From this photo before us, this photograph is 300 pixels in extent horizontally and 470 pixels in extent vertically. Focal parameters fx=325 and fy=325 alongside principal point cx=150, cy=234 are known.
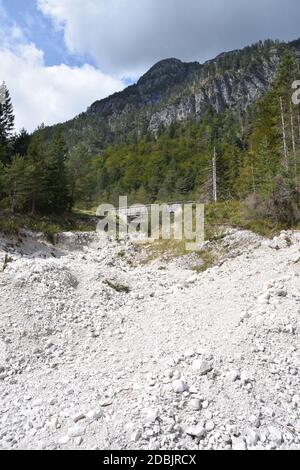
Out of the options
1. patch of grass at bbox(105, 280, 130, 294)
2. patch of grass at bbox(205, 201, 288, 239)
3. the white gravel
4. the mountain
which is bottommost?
the white gravel

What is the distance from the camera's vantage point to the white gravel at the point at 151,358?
20.4 ft

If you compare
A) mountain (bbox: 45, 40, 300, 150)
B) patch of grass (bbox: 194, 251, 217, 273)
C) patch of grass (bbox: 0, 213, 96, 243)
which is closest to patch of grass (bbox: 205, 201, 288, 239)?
patch of grass (bbox: 194, 251, 217, 273)

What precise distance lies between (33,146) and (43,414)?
106 feet

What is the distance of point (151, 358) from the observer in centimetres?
886

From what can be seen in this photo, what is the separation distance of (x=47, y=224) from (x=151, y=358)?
21.4 metres

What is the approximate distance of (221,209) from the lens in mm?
27234

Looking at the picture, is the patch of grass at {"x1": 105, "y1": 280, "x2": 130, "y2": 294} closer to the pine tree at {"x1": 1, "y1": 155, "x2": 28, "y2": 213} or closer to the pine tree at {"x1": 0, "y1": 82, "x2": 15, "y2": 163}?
the pine tree at {"x1": 1, "y1": 155, "x2": 28, "y2": 213}

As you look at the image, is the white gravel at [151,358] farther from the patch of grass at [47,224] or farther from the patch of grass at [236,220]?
the patch of grass at [47,224]

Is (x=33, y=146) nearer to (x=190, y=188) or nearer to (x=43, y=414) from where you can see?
(x=43, y=414)

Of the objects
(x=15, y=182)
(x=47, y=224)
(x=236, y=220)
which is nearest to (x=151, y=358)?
(x=236, y=220)

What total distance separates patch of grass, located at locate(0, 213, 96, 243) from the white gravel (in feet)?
24.8

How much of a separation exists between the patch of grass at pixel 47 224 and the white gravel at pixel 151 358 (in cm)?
754

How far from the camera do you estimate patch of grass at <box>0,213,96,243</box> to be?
74.2 feet

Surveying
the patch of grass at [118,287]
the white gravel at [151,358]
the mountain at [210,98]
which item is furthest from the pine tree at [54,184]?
the mountain at [210,98]
